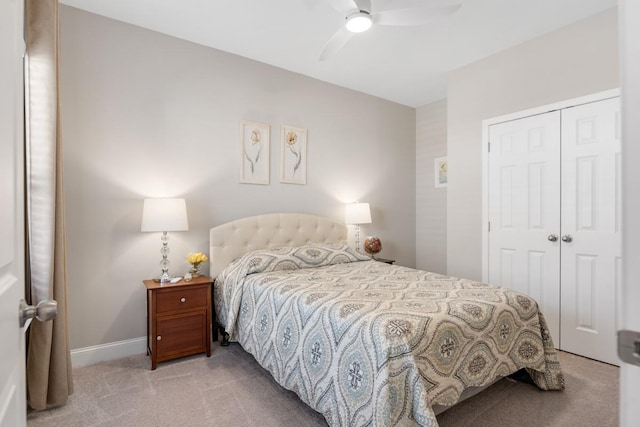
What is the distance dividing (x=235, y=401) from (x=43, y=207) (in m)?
1.63

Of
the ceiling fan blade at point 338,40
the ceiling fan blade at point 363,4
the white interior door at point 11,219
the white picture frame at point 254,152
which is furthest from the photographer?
the white picture frame at point 254,152

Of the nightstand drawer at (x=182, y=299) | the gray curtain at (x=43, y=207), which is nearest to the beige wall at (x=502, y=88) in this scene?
the nightstand drawer at (x=182, y=299)

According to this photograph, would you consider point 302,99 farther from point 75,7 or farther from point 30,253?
point 30,253

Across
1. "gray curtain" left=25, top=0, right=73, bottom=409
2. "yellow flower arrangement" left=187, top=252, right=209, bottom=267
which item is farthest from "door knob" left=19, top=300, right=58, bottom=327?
"yellow flower arrangement" left=187, top=252, right=209, bottom=267

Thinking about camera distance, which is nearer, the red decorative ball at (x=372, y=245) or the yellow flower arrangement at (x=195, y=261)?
the yellow flower arrangement at (x=195, y=261)

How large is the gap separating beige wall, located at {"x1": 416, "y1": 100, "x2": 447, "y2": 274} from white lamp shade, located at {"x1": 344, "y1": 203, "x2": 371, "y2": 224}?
1.21 metres

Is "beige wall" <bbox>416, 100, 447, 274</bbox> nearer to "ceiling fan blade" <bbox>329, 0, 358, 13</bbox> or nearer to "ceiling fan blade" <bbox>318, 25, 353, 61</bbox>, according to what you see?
"ceiling fan blade" <bbox>318, 25, 353, 61</bbox>

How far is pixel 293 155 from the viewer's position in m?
3.74

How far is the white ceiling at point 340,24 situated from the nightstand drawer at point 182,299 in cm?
224


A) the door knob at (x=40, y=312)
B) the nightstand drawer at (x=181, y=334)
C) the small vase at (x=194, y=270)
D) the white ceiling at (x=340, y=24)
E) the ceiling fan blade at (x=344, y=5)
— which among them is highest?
the white ceiling at (x=340, y=24)

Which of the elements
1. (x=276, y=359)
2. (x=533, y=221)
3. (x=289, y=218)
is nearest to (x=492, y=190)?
(x=533, y=221)

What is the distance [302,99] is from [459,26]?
5.69ft

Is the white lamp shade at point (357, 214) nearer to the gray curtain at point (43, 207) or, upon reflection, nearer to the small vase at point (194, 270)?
the small vase at point (194, 270)

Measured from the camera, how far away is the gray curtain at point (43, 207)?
1856 millimetres
